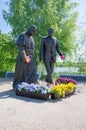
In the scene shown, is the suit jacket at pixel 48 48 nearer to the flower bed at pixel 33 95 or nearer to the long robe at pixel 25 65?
the long robe at pixel 25 65

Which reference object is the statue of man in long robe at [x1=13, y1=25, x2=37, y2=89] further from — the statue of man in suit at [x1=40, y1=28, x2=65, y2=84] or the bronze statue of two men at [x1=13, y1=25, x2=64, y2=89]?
the statue of man in suit at [x1=40, y1=28, x2=65, y2=84]

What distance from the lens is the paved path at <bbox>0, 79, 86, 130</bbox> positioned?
538cm

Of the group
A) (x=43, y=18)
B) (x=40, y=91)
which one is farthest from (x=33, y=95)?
(x=43, y=18)

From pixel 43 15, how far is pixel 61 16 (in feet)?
5.14

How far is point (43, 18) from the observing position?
1692 centimetres

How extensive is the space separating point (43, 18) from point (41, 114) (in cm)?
1129

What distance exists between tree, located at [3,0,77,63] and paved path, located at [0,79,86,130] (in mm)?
9040

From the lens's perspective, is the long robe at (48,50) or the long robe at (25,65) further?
the long robe at (48,50)

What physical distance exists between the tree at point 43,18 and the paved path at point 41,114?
9.04 meters

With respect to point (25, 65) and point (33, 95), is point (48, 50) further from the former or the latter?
point (33, 95)

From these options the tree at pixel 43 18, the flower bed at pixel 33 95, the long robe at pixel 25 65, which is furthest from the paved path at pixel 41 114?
the tree at pixel 43 18

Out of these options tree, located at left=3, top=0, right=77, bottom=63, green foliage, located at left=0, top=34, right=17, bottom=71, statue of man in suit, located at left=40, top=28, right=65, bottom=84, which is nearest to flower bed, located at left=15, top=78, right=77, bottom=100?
statue of man in suit, located at left=40, top=28, right=65, bottom=84

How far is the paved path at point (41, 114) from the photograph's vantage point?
5.38 meters

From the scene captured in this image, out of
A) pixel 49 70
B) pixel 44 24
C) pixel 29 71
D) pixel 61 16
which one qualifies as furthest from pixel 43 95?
pixel 61 16
